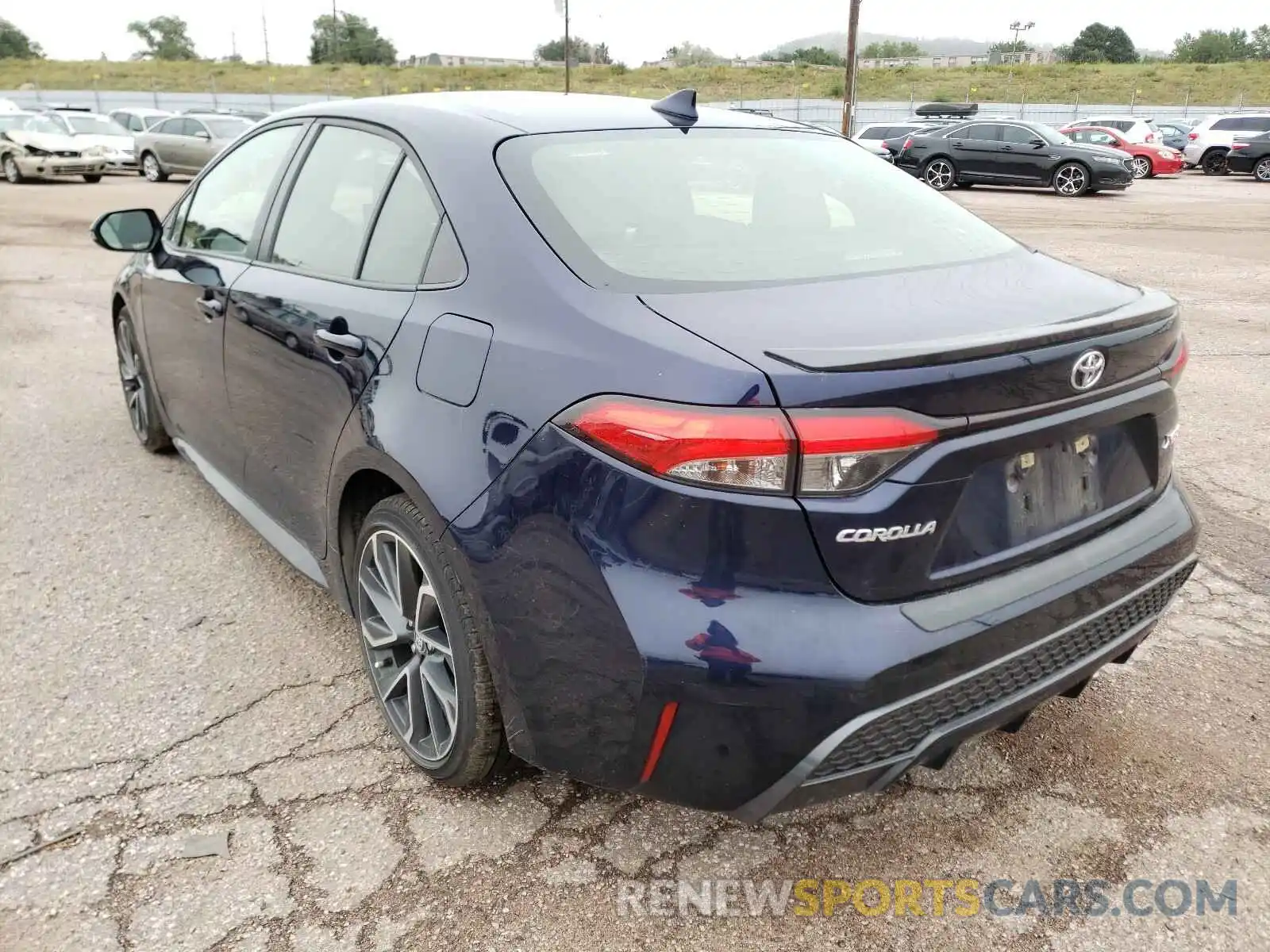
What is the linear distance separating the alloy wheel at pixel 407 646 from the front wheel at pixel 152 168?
875 inches

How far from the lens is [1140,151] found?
24.2 meters

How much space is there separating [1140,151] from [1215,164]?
11.5 feet

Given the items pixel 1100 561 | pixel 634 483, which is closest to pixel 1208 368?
pixel 1100 561

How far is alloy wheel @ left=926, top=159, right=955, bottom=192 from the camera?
20.9 metres

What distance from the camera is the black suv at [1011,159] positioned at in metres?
19.4

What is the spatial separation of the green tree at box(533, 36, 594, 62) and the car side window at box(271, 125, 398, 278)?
283 feet

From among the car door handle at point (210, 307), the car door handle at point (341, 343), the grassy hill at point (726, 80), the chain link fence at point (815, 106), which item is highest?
the grassy hill at point (726, 80)

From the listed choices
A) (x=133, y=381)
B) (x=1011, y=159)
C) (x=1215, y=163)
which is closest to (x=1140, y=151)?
(x=1215, y=163)

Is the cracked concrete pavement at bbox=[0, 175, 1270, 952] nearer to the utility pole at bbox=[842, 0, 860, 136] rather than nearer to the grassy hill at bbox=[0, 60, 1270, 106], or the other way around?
the utility pole at bbox=[842, 0, 860, 136]

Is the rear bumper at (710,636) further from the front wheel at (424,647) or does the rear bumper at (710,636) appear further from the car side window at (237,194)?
the car side window at (237,194)

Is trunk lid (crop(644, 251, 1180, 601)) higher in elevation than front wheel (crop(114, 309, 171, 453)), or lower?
higher

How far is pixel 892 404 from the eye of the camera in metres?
1.72

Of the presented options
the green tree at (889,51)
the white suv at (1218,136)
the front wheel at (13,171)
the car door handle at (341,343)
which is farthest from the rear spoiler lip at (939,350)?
the green tree at (889,51)

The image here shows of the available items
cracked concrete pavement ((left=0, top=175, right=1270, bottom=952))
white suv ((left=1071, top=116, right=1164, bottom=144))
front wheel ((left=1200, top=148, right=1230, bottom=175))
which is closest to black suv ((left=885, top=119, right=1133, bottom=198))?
white suv ((left=1071, top=116, right=1164, bottom=144))
